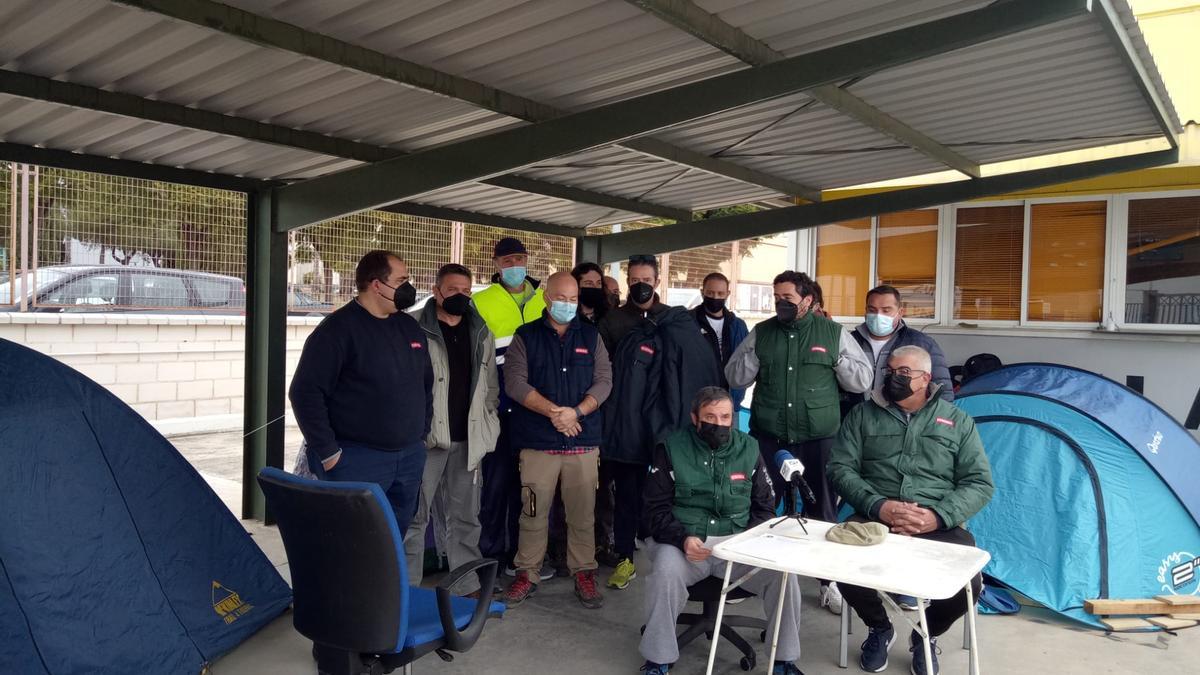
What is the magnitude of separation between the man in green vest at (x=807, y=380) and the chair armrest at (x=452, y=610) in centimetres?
189

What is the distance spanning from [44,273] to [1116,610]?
10105 mm

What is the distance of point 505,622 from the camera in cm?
429

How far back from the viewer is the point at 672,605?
362cm

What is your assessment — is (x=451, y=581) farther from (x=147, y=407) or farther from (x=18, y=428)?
(x=147, y=407)

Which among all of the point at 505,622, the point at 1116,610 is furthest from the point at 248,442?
the point at 1116,610

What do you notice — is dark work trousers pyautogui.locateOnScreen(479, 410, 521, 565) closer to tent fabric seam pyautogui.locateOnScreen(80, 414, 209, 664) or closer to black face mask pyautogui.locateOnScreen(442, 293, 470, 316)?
black face mask pyautogui.locateOnScreen(442, 293, 470, 316)

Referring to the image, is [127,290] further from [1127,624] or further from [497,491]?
[1127,624]

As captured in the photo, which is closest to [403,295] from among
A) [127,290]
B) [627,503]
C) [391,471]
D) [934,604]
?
[391,471]

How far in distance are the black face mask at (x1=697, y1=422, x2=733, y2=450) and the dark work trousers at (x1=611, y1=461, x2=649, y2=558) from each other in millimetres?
1181

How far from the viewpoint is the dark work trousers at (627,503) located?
498cm

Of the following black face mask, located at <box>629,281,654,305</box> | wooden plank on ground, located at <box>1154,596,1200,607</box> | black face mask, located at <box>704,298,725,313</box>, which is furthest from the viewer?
black face mask, located at <box>704,298,725,313</box>

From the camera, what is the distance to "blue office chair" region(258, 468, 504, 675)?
266 centimetres

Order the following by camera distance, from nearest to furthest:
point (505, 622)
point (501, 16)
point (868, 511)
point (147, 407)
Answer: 1. point (501, 16)
2. point (868, 511)
3. point (505, 622)
4. point (147, 407)

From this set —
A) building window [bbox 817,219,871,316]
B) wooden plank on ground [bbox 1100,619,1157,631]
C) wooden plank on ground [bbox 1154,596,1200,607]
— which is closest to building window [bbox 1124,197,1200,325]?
building window [bbox 817,219,871,316]
